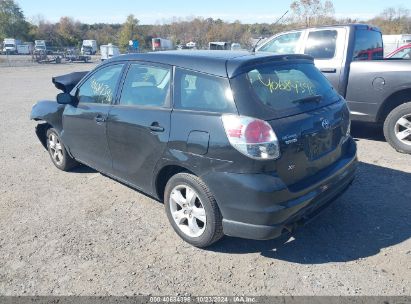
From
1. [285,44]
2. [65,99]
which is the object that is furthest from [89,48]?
[65,99]

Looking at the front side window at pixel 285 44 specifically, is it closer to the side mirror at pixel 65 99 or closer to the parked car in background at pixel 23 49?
the side mirror at pixel 65 99

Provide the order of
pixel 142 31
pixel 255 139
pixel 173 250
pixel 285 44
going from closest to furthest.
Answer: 1. pixel 255 139
2. pixel 173 250
3. pixel 285 44
4. pixel 142 31

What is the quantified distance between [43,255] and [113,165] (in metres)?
1.18

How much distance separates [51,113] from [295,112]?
141 inches

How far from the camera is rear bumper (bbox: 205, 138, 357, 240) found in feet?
8.69

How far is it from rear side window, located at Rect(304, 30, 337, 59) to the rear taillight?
13.7 feet

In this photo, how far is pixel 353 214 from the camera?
3.66m

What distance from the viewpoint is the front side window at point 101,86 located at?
3.88 meters

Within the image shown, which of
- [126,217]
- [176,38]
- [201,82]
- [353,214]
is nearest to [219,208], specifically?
[201,82]

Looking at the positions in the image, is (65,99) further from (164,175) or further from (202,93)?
(202,93)

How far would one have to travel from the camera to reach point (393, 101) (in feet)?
18.4

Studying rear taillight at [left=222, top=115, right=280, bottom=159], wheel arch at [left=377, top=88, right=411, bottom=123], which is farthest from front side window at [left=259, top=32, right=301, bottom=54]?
rear taillight at [left=222, top=115, right=280, bottom=159]

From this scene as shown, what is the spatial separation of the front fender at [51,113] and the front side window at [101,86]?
0.64 meters

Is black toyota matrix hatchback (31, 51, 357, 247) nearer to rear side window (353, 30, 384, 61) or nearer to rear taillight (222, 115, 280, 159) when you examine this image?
rear taillight (222, 115, 280, 159)
